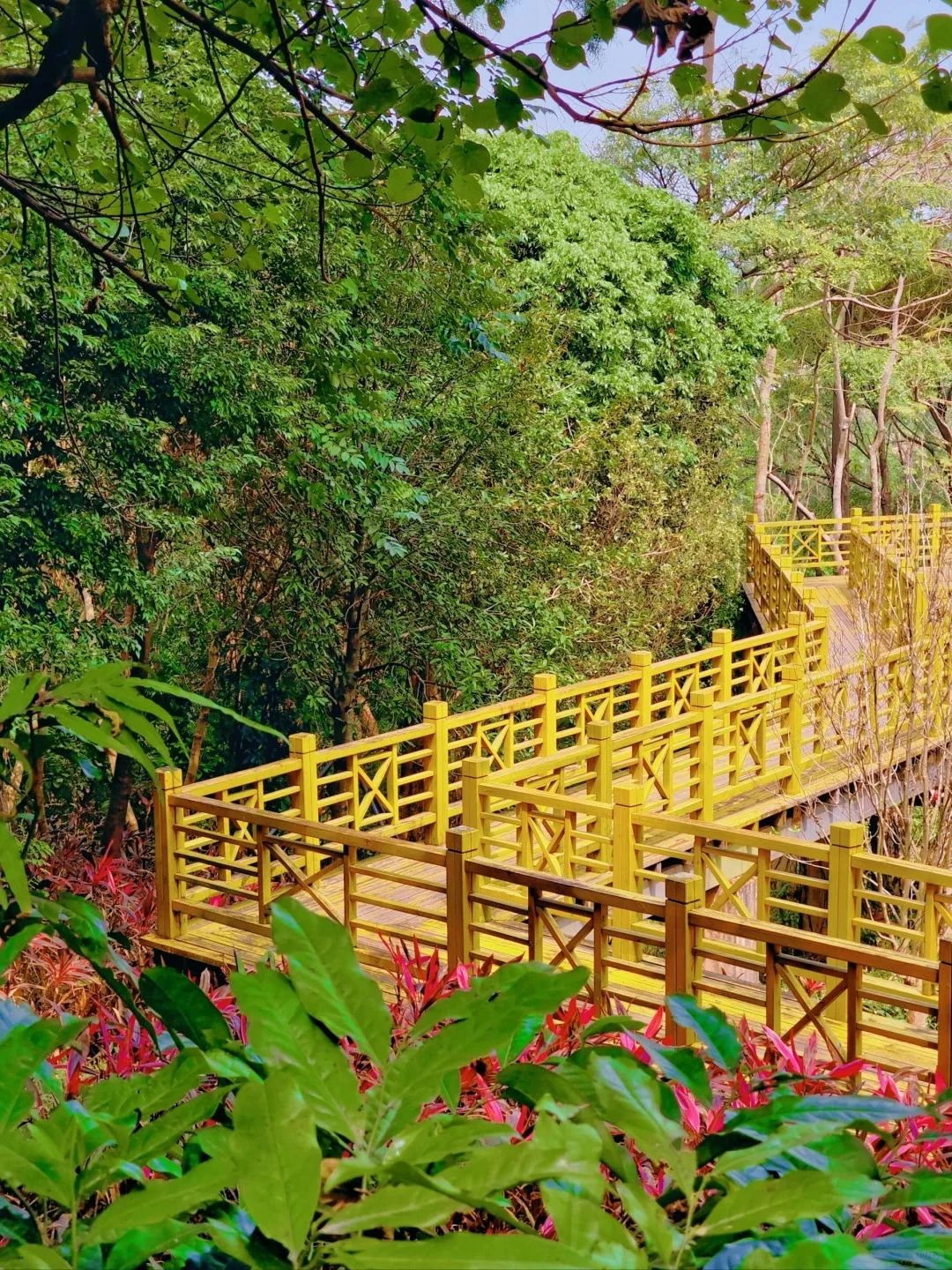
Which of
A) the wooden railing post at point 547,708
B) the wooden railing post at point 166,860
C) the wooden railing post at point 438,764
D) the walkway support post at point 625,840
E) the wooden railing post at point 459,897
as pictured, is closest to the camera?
the wooden railing post at point 459,897

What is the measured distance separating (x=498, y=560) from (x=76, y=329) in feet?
10.9

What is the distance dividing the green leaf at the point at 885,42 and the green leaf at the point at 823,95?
0.07 meters

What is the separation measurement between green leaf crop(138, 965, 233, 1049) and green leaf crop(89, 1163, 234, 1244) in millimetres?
164

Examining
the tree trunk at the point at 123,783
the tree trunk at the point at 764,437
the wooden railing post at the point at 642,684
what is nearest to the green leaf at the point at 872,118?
the wooden railing post at the point at 642,684

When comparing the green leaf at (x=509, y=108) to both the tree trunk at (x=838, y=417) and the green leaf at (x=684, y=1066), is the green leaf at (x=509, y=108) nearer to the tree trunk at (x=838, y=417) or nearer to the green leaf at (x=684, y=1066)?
the green leaf at (x=684, y=1066)

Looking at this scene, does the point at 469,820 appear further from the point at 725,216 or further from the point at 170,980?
the point at 725,216

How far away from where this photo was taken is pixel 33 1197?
2.85 ft

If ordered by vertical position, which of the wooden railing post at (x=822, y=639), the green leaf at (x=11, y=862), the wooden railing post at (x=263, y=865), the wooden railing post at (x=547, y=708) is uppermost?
the wooden railing post at (x=822, y=639)

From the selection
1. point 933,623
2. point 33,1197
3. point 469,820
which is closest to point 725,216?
point 933,623

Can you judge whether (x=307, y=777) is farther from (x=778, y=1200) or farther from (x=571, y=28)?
(x=778, y=1200)

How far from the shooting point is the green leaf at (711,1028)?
1.93 feet

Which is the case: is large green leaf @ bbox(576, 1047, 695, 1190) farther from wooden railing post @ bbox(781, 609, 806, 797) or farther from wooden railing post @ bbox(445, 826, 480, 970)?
wooden railing post @ bbox(781, 609, 806, 797)

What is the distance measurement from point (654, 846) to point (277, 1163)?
636 centimetres

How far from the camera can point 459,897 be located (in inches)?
171
